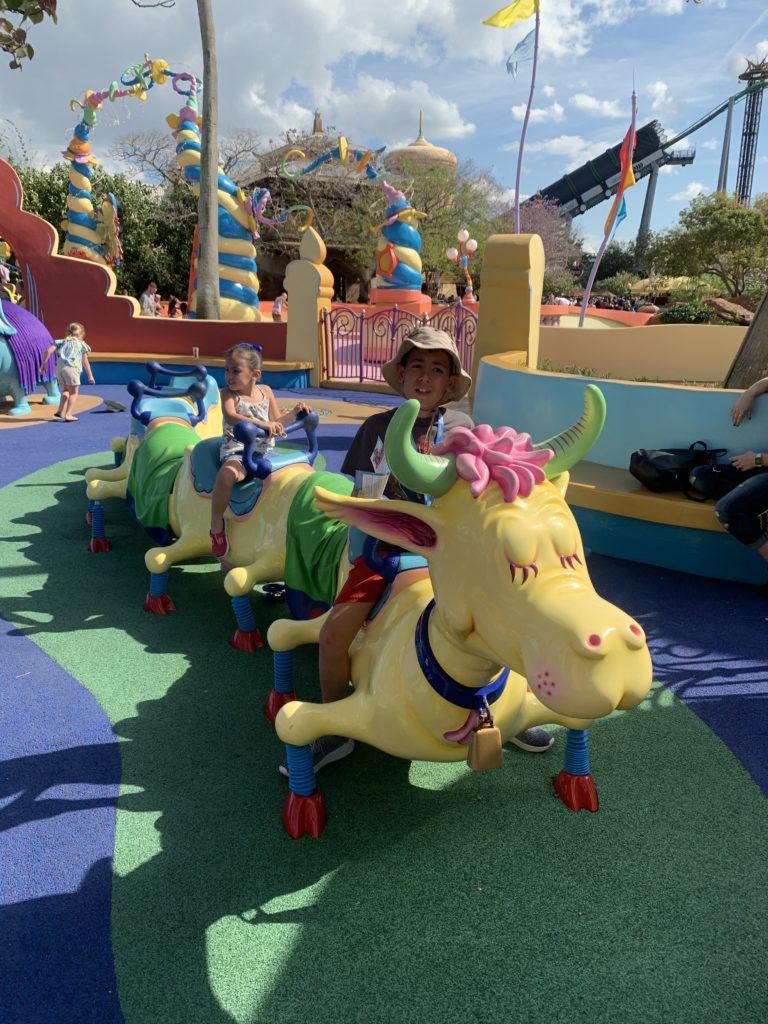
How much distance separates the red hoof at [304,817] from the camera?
2309 millimetres

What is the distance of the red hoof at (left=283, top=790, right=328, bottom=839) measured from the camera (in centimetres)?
231

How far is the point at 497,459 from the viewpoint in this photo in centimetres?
163

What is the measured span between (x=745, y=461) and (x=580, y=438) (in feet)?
10.4

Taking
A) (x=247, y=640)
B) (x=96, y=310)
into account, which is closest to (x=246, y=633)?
(x=247, y=640)

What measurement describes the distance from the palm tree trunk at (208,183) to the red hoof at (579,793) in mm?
14324

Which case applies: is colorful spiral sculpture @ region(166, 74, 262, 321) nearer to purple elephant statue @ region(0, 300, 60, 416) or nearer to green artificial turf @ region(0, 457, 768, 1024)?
purple elephant statue @ region(0, 300, 60, 416)

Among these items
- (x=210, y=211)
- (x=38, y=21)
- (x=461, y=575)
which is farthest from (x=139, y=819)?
(x=210, y=211)

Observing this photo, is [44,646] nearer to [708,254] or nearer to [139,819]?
[139,819]

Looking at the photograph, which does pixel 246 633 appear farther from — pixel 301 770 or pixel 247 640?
pixel 301 770

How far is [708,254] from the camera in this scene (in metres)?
28.4

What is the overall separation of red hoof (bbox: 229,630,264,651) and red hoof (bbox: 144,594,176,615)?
64 centimetres

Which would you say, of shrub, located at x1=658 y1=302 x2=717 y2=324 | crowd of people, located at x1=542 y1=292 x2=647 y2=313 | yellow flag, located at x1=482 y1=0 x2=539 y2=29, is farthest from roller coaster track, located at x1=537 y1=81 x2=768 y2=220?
yellow flag, located at x1=482 y1=0 x2=539 y2=29

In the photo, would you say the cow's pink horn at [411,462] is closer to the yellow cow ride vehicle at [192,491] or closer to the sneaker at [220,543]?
the yellow cow ride vehicle at [192,491]

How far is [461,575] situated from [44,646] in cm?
292
